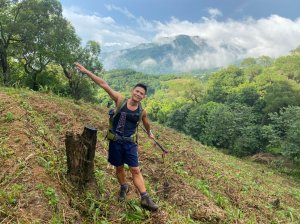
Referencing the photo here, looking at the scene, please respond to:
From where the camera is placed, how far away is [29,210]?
523 cm

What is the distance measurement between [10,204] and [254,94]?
2205 inches

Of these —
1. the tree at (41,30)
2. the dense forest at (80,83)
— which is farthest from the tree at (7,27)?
the tree at (41,30)

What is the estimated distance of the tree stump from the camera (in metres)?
6.36

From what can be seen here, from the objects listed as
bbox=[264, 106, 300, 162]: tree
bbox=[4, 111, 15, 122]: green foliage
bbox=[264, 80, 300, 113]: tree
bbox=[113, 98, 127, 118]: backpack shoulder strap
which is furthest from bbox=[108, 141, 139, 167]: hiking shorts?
bbox=[264, 80, 300, 113]: tree

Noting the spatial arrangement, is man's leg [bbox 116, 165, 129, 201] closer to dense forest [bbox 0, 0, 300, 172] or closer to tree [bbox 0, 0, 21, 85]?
dense forest [bbox 0, 0, 300, 172]

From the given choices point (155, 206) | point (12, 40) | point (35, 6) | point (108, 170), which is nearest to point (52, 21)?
point (35, 6)

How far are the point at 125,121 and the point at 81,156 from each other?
115 cm

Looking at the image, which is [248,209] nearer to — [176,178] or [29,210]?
[176,178]

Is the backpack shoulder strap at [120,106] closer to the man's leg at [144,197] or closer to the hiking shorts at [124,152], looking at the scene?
the hiking shorts at [124,152]

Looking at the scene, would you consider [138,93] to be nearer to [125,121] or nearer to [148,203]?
[125,121]

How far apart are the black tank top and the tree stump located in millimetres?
484

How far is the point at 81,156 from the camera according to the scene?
6.48 metres

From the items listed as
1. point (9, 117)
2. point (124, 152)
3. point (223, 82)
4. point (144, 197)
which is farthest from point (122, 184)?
point (223, 82)

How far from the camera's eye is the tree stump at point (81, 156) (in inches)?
250
